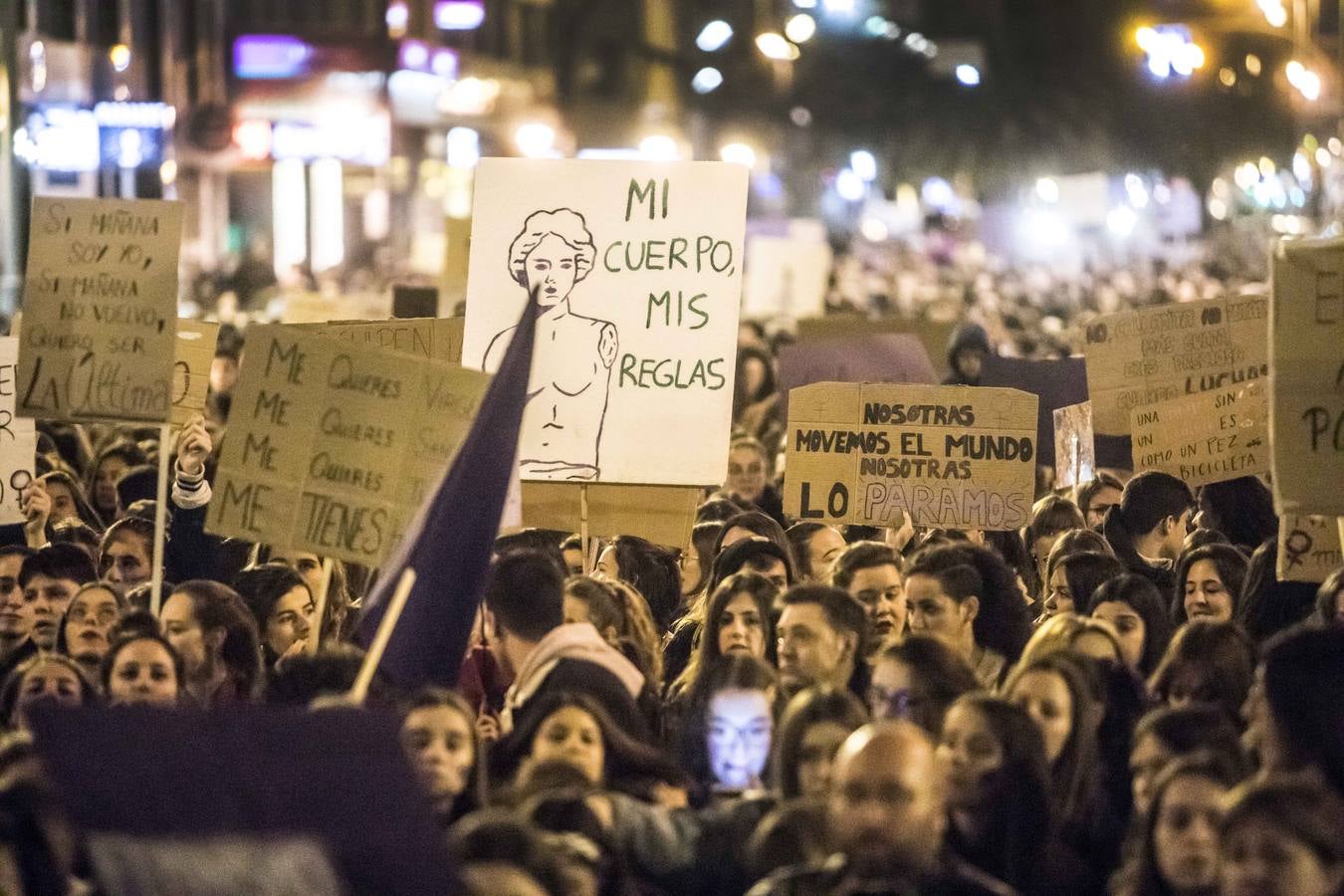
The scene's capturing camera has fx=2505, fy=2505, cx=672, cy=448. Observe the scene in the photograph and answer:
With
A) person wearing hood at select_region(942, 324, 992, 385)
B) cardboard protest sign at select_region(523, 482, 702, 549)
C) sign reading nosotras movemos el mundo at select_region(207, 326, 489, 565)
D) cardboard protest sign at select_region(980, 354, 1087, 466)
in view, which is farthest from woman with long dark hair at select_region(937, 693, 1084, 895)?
person wearing hood at select_region(942, 324, 992, 385)

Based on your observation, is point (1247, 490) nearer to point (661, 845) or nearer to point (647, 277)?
point (647, 277)

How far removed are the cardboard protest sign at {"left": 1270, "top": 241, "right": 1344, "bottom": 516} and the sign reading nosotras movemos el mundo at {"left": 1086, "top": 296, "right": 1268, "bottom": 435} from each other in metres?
3.27

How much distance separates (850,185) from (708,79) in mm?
17336

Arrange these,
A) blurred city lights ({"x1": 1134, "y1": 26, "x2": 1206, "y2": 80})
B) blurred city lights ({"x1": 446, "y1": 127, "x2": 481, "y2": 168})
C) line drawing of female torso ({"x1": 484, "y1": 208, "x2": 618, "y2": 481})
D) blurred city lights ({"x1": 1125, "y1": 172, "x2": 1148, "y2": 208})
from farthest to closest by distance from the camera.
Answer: blurred city lights ({"x1": 1125, "y1": 172, "x2": 1148, "y2": 208})
blurred city lights ({"x1": 446, "y1": 127, "x2": 481, "y2": 168})
blurred city lights ({"x1": 1134, "y1": 26, "x2": 1206, "y2": 80})
line drawing of female torso ({"x1": 484, "y1": 208, "x2": 618, "y2": 481})

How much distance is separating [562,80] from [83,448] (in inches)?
1858

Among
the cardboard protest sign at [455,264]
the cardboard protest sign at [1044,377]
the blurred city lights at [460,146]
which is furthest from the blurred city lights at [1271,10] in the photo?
the blurred city lights at [460,146]

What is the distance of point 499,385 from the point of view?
6.22 meters

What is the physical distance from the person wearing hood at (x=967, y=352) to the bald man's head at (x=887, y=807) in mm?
9462

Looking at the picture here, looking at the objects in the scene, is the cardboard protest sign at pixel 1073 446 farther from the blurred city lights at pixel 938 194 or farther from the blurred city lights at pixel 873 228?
the blurred city lights at pixel 938 194

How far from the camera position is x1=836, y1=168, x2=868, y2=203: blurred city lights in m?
72.6

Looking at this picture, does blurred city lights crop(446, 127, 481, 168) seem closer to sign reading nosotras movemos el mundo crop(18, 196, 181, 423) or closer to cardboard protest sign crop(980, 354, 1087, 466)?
cardboard protest sign crop(980, 354, 1087, 466)

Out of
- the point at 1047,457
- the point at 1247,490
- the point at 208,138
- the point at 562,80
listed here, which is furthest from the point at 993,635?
the point at 562,80

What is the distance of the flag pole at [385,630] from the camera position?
5625 mm

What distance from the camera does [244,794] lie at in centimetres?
441
